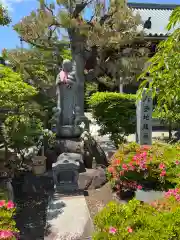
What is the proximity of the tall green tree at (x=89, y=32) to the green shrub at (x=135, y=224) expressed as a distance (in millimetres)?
9560

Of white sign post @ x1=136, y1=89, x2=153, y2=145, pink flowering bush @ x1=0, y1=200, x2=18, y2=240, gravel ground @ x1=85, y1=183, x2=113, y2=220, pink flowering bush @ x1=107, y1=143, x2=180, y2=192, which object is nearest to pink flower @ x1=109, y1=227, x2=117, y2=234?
pink flowering bush @ x1=0, y1=200, x2=18, y2=240

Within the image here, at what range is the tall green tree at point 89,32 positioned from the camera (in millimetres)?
12023

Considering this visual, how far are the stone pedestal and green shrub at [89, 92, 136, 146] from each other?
5241mm

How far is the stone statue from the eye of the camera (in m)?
9.14

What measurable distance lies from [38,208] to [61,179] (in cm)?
115

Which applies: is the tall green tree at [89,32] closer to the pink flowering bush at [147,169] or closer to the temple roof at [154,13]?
Result: the temple roof at [154,13]

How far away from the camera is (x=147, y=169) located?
611 cm

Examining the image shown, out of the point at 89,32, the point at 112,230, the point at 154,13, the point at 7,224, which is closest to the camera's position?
the point at 112,230

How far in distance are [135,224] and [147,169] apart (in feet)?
11.2

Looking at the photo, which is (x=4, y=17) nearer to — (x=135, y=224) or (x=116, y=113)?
(x=135, y=224)

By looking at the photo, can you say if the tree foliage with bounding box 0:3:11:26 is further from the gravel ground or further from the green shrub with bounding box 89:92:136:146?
the green shrub with bounding box 89:92:136:146

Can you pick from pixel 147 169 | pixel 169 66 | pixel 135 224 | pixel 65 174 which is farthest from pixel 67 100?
pixel 169 66

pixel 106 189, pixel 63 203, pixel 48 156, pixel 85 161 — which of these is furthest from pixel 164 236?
pixel 48 156

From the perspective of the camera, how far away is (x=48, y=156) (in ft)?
28.6
